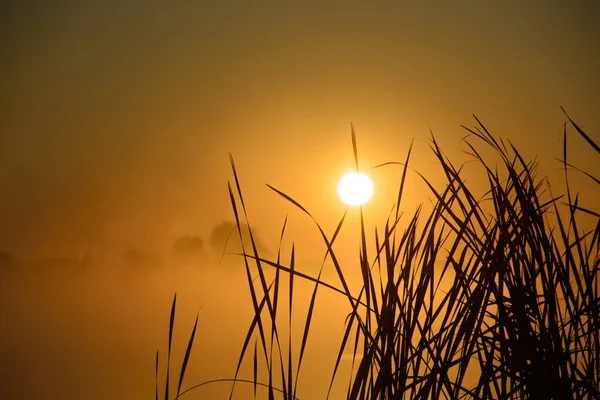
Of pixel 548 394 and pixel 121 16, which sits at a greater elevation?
pixel 121 16

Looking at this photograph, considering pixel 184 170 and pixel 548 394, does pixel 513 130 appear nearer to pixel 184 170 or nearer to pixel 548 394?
pixel 184 170

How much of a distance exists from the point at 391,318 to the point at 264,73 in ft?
26.0

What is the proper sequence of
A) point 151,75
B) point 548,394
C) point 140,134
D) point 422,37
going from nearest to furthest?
point 548,394 → point 422,37 → point 151,75 → point 140,134

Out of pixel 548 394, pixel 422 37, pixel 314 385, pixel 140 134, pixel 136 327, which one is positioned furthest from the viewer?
pixel 314 385

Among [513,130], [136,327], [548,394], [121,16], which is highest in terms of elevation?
[121,16]

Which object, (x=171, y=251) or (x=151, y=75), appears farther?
(x=171, y=251)

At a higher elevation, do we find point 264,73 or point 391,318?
point 264,73

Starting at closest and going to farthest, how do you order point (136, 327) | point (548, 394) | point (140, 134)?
point (548, 394)
point (140, 134)
point (136, 327)

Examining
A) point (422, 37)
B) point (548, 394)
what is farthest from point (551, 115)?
point (548, 394)

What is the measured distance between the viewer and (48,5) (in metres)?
8.02

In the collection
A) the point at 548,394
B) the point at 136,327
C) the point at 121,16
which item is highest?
the point at 121,16

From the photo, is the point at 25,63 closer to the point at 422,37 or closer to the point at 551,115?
the point at 422,37

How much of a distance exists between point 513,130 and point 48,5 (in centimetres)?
606

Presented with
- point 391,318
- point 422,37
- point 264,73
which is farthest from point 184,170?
point 391,318
